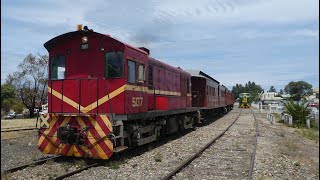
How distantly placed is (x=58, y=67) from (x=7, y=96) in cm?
4219

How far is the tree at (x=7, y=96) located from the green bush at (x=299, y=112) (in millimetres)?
35500

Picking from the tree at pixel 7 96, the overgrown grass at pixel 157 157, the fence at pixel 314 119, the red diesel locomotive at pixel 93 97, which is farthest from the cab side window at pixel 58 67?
the tree at pixel 7 96

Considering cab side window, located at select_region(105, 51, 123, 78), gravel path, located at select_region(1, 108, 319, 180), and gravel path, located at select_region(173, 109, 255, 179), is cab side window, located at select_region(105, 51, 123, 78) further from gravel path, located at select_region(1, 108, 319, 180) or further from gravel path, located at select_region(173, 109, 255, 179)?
gravel path, located at select_region(173, 109, 255, 179)

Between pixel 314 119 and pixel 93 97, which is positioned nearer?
pixel 93 97

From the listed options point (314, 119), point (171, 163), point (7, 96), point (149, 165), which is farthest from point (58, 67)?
point (7, 96)

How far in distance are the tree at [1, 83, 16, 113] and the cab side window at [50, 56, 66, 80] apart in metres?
39.1

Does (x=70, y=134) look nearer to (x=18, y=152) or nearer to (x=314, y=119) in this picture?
(x=18, y=152)

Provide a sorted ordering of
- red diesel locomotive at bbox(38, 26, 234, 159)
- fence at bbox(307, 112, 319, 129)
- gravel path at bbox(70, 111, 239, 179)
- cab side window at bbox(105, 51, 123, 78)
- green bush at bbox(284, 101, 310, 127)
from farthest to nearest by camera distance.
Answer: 1. green bush at bbox(284, 101, 310, 127)
2. fence at bbox(307, 112, 319, 129)
3. cab side window at bbox(105, 51, 123, 78)
4. red diesel locomotive at bbox(38, 26, 234, 159)
5. gravel path at bbox(70, 111, 239, 179)

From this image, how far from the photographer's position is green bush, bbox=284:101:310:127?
945 inches

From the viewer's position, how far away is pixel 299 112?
24.3 m

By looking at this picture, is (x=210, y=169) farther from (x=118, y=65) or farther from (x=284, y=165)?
(x=118, y=65)

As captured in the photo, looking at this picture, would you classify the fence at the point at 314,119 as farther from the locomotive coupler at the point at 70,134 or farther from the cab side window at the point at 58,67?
the locomotive coupler at the point at 70,134

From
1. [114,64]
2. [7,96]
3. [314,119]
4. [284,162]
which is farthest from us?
[7,96]

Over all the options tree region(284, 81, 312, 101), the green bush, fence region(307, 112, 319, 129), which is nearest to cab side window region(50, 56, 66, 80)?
fence region(307, 112, 319, 129)
